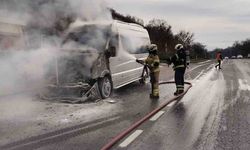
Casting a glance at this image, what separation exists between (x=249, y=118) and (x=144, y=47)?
8098 mm

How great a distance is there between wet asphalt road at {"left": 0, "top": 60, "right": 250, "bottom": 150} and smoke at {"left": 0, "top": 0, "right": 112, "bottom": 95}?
2.25 feet

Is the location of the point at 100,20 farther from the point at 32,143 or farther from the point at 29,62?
the point at 32,143

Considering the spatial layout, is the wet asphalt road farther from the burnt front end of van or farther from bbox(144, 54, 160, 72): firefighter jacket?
bbox(144, 54, 160, 72): firefighter jacket

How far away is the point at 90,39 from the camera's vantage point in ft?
39.5

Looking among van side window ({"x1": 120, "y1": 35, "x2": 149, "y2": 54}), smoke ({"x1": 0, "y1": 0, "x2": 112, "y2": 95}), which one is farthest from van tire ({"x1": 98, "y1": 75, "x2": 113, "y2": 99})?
van side window ({"x1": 120, "y1": 35, "x2": 149, "y2": 54})

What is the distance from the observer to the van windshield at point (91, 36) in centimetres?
1192

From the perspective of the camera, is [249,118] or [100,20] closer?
[249,118]

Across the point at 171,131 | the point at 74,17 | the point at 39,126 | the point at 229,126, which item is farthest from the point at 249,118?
the point at 74,17

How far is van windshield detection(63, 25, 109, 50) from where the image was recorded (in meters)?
11.9

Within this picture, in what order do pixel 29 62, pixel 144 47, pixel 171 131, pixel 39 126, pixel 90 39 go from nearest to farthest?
pixel 171 131 < pixel 39 126 < pixel 29 62 < pixel 90 39 < pixel 144 47

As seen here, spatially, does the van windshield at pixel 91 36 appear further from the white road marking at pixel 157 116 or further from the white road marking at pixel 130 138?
the white road marking at pixel 130 138

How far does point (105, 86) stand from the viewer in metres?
11.6

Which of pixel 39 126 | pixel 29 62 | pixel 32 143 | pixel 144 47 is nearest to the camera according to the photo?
pixel 32 143

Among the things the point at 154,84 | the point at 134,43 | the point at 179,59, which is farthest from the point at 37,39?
the point at 179,59
